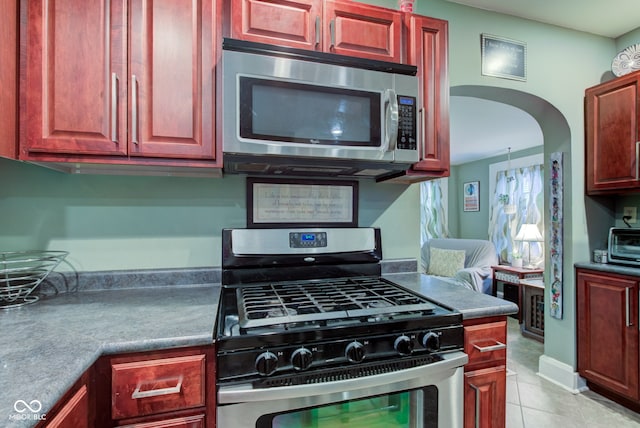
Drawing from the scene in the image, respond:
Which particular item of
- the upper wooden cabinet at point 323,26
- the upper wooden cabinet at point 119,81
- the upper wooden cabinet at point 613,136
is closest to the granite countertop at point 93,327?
the upper wooden cabinet at point 119,81

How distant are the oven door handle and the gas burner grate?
0.18m

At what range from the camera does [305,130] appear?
4.21 feet

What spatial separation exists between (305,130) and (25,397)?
1076mm

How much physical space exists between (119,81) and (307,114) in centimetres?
70

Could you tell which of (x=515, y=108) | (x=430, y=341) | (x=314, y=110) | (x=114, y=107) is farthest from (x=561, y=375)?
(x=114, y=107)

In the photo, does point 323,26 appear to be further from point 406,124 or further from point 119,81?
point 119,81

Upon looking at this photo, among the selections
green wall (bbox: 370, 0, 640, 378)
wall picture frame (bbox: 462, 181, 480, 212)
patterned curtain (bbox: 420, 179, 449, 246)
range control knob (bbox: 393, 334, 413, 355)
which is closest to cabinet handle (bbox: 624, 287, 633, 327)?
green wall (bbox: 370, 0, 640, 378)

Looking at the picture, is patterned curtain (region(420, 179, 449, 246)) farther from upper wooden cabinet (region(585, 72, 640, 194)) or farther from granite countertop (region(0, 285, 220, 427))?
granite countertop (region(0, 285, 220, 427))

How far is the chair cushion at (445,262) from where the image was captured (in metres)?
4.65

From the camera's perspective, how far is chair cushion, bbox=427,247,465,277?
4652mm

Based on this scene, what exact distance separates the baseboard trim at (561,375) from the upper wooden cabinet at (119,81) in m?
2.85

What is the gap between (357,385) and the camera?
1017 mm

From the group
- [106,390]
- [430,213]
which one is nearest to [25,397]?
[106,390]

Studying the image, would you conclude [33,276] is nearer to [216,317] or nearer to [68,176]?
[68,176]
